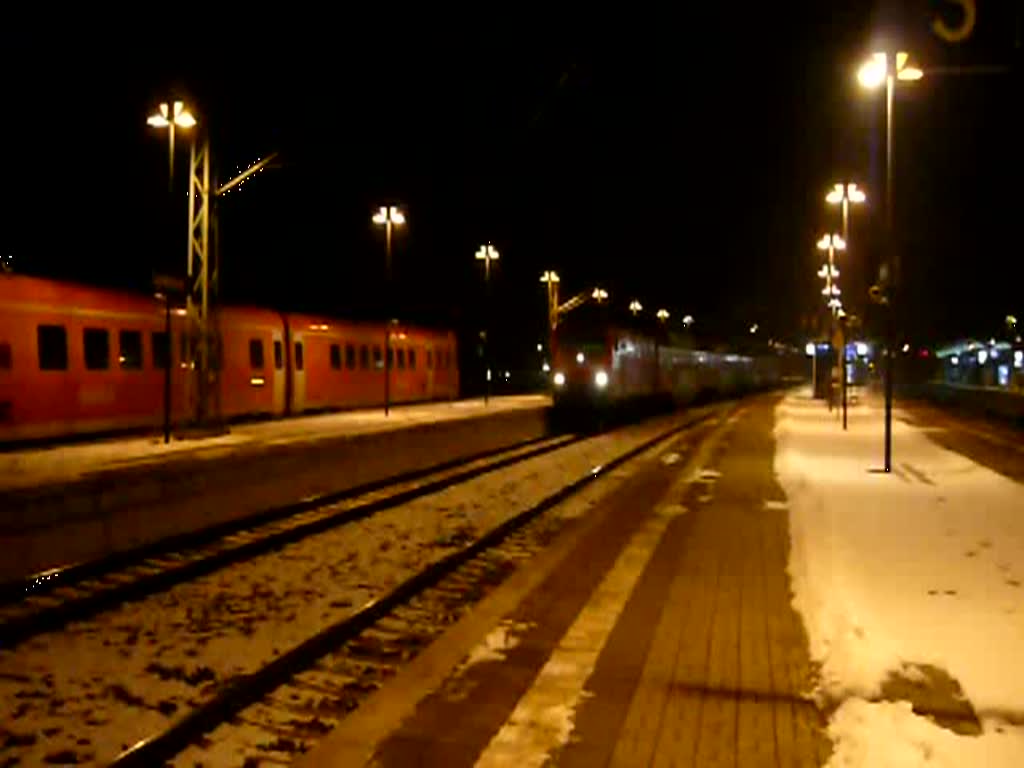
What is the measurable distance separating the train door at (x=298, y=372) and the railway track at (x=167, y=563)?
20.2 meters

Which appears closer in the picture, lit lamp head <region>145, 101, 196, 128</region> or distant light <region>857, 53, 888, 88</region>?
distant light <region>857, 53, 888, 88</region>

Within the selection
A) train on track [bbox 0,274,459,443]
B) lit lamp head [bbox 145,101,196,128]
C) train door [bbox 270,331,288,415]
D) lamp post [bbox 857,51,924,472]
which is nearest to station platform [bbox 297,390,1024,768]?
lamp post [bbox 857,51,924,472]

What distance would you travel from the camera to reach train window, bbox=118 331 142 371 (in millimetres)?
31109

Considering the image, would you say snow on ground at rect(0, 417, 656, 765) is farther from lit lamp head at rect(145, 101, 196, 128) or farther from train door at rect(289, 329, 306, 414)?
train door at rect(289, 329, 306, 414)

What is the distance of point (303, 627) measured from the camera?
10367mm

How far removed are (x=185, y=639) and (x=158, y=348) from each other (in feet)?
78.9

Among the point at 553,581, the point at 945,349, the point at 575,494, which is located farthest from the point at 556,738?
the point at 945,349

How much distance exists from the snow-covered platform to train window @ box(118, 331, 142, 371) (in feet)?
5.93

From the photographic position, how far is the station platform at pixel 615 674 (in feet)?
23.2

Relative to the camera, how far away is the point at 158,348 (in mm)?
32969

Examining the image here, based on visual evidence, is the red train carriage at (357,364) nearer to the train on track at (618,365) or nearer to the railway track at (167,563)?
the train on track at (618,365)

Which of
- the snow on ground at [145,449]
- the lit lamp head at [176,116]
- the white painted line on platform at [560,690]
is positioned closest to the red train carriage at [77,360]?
the snow on ground at [145,449]

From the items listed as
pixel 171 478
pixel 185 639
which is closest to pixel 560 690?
pixel 185 639

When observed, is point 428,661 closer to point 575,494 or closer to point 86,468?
point 575,494
